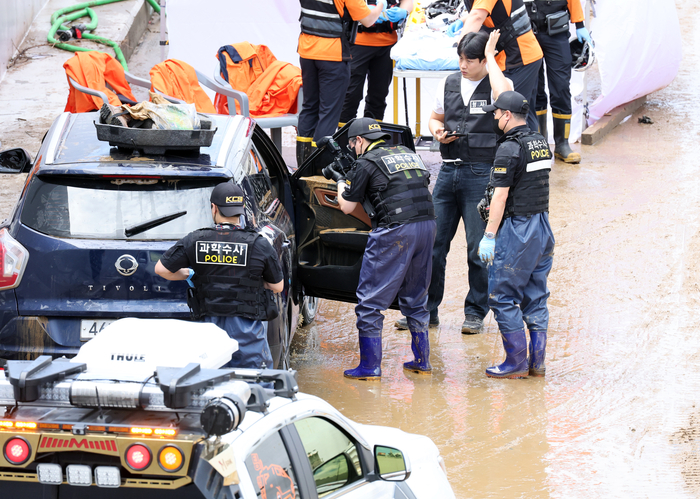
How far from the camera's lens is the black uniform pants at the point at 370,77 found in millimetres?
9477

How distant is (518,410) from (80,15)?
12.7 metres

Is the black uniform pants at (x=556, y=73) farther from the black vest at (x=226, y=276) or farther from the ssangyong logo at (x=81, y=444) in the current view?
the ssangyong logo at (x=81, y=444)

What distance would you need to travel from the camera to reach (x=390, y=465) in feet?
10.3

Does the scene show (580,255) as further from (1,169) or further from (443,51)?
(1,169)

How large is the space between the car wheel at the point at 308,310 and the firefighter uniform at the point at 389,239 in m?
0.90

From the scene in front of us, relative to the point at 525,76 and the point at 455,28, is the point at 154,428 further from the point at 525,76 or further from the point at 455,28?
the point at 455,28

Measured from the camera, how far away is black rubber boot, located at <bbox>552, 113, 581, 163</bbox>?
1066cm

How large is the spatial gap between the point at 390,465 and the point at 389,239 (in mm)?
2581

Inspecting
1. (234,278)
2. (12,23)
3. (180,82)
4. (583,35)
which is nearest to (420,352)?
(234,278)

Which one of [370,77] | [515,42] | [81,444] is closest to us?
[81,444]

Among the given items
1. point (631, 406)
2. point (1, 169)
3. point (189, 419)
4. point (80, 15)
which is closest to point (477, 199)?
point (631, 406)

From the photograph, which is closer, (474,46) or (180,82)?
(474,46)

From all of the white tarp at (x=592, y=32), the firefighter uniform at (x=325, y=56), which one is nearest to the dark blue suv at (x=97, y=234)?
the firefighter uniform at (x=325, y=56)

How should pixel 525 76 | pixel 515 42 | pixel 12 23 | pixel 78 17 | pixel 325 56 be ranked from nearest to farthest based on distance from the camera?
pixel 515 42 → pixel 525 76 → pixel 325 56 → pixel 12 23 → pixel 78 17
